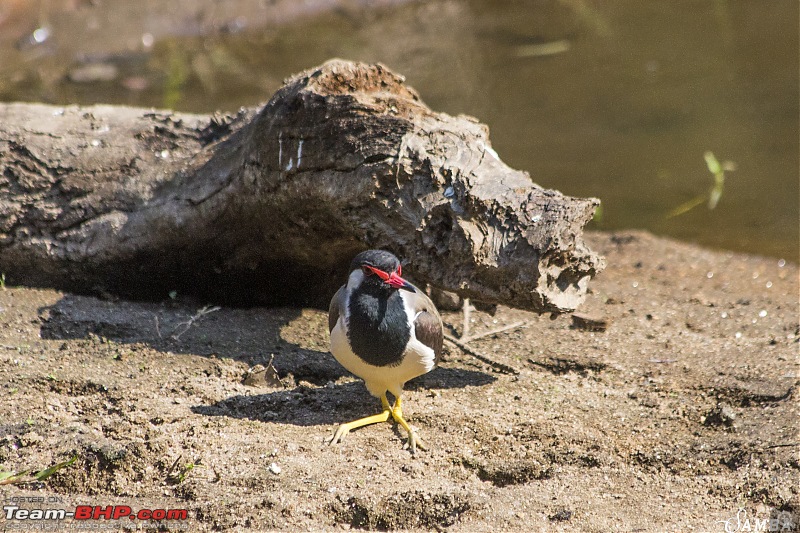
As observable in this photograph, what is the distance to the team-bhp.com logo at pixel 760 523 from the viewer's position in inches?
133

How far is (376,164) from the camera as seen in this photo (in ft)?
13.6

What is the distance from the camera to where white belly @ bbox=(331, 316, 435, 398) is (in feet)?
12.5

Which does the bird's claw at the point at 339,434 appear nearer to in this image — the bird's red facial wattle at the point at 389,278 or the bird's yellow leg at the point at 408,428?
the bird's yellow leg at the point at 408,428

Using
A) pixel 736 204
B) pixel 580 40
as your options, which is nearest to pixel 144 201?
pixel 736 204

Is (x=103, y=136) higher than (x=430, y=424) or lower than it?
higher

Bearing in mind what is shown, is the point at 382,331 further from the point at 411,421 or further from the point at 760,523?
the point at 760,523

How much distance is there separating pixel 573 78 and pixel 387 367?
6.79 m

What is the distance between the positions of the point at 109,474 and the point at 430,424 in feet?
4.65

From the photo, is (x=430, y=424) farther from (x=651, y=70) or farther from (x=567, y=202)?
(x=651, y=70)

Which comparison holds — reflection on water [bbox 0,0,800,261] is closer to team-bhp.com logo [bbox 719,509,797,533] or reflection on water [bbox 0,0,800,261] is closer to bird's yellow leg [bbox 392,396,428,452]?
team-bhp.com logo [bbox 719,509,797,533]

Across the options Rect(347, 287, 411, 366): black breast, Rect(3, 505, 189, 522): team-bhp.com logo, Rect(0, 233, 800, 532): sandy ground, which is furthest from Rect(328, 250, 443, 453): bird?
Rect(3, 505, 189, 522): team-bhp.com logo

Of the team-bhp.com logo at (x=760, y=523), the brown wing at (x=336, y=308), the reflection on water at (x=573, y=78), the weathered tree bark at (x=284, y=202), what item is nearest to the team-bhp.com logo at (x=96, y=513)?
the brown wing at (x=336, y=308)

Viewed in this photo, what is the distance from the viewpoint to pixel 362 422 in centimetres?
391

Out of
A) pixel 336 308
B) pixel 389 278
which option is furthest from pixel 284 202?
pixel 389 278
